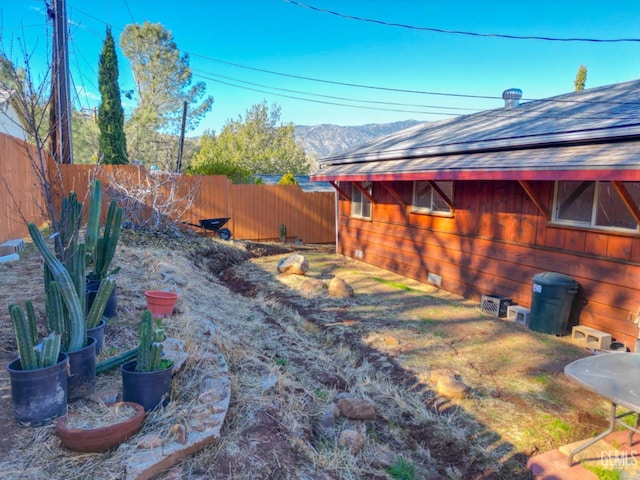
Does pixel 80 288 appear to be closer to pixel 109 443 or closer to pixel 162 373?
pixel 162 373

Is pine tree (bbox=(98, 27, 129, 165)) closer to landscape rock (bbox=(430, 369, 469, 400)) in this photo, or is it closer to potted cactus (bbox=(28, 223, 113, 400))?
potted cactus (bbox=(28, 223, 113, 400))

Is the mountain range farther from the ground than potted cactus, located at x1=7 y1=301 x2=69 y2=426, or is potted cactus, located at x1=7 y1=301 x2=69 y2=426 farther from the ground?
the mountain range

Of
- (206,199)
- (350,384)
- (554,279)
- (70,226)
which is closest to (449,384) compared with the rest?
(350,384)

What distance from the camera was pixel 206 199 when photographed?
12.6 m

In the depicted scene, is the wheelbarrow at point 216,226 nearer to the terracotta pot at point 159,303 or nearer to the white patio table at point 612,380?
the terracotta pot at point 159,303

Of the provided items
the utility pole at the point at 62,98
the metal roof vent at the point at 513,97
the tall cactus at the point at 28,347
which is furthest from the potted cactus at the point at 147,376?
the metal roof vent at the point at 513,97

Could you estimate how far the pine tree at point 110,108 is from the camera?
1831cm

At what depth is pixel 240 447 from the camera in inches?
95.2

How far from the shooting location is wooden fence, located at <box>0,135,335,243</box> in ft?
32.6

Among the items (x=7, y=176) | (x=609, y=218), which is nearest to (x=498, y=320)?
(x=609, y=218)

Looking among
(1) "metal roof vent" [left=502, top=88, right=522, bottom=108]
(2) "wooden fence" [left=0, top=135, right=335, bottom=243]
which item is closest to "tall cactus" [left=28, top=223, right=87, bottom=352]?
(2) "wooden fence" [left=0, top=135, right=335, bottom=243]

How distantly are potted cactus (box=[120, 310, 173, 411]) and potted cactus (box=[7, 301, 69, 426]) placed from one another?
344 mm

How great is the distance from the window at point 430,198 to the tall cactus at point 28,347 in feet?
21.1

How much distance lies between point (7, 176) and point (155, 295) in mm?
5037
